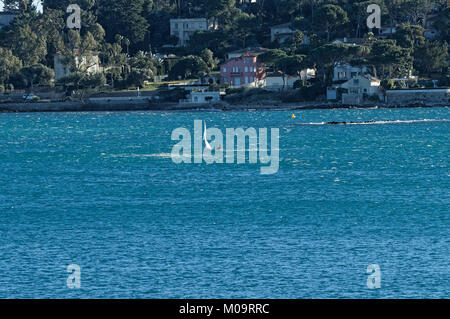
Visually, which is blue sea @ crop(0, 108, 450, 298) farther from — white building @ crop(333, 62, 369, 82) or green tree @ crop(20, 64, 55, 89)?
green tree @ crop(20, 64, 55, 89)

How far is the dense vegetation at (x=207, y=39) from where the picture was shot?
478 feet

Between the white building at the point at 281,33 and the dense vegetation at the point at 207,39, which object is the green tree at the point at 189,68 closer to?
the dense vegetation at the point at 207,39

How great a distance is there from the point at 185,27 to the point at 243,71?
35.1 meters

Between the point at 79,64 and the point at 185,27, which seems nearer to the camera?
the point at 79,64

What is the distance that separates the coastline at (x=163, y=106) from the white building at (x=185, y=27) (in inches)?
1374

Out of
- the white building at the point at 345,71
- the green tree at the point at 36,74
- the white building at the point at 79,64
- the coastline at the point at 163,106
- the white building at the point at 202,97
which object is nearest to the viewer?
the coastline at the point at 163,106

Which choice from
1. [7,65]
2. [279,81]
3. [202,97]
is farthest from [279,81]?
[7,65]

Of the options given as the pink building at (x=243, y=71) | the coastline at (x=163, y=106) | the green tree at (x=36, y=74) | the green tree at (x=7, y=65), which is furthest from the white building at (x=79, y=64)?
the pink building at (x=243, y=71)

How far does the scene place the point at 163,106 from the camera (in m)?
149

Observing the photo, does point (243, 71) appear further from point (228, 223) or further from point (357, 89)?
point (228, 223)

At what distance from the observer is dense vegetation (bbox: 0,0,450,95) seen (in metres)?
146

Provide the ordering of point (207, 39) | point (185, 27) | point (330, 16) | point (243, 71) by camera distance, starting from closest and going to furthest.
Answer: point (243, 71) < point (330, 16) < point (207, 39) < point (185, 27)

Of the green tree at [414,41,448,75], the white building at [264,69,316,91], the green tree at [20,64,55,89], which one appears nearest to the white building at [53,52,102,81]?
the green tree at [20,64,55,89]

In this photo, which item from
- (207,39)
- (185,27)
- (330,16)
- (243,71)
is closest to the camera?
(243,71)
